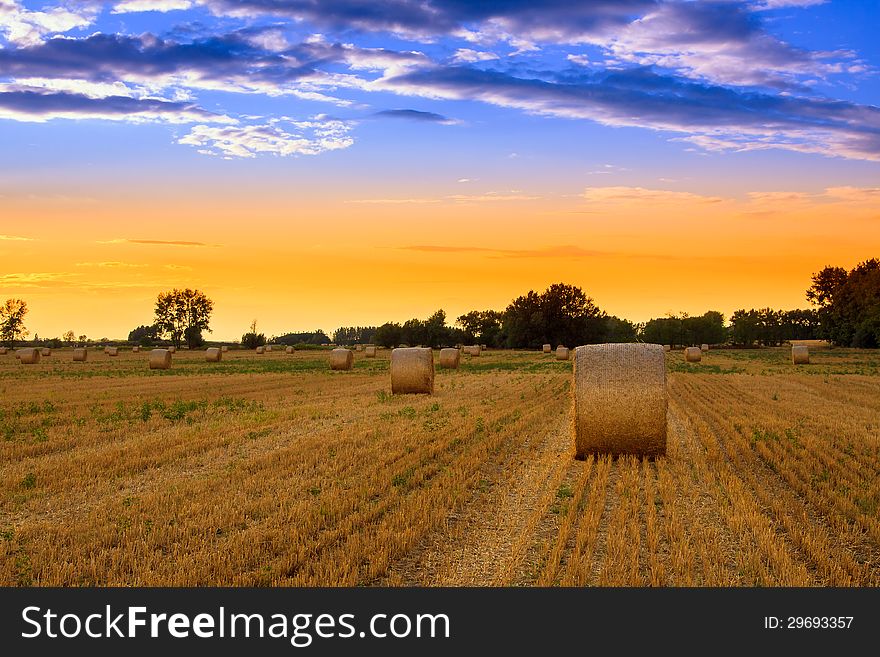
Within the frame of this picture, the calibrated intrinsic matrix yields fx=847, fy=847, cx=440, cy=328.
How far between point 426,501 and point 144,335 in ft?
554

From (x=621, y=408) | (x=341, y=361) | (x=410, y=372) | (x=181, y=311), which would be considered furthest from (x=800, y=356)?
(x=181, y=311)

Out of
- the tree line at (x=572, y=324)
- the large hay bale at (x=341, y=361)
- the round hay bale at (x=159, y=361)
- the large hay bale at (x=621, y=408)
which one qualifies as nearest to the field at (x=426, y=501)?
the large hay bale at (x=621, y=408)

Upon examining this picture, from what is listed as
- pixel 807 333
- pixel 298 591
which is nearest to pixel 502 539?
pixel 298 591

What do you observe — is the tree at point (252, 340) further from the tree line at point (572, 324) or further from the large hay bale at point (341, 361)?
the large hay bale at point (341, 361)

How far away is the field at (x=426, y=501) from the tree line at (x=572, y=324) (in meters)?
90.1

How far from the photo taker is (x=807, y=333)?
562ft

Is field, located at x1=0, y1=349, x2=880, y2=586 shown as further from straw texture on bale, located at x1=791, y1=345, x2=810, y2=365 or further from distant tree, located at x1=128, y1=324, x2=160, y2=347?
distant tree, located at x1=128, y1=324, x2=160, y2=347

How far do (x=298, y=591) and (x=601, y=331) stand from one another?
120m

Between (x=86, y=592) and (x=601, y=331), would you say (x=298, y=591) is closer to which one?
(x=86, y=592)

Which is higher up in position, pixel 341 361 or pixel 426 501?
pixel 341 361

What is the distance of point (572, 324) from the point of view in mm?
122562

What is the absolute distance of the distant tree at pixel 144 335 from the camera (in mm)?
152312

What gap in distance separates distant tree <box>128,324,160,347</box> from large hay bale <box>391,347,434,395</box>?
12977 cm

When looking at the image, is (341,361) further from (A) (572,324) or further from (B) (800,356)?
(A) (572,324)
